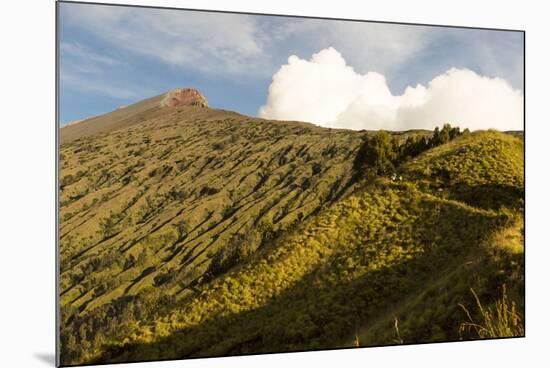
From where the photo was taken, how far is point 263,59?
9477 mm

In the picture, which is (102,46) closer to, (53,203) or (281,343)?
(53,203)

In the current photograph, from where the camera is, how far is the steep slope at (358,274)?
322 inches

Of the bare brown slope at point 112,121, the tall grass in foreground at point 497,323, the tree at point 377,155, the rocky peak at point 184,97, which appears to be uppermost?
the rocky peak at point 184,97

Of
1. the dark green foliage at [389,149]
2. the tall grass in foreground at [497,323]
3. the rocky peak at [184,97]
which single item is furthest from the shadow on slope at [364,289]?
the rocky peak at [184,97]

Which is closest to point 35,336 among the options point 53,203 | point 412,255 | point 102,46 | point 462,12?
point 53,203

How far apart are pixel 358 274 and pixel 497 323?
2.37 metres

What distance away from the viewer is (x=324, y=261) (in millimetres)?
9484

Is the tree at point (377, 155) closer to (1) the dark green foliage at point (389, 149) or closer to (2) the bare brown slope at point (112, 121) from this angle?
(1) the dark green foliage at point (389, 149)

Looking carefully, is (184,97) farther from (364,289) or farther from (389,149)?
(364,289)

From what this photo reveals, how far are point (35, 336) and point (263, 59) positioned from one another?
5.82 meters

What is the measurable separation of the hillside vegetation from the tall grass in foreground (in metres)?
0.11

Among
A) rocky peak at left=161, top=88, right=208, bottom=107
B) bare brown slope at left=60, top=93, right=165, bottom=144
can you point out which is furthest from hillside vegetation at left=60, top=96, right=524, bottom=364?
rocky peak at left=161, top=88, right=208, bottom=107

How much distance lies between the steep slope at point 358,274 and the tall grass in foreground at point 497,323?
16 cm

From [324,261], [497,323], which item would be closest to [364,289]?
[324,261]
